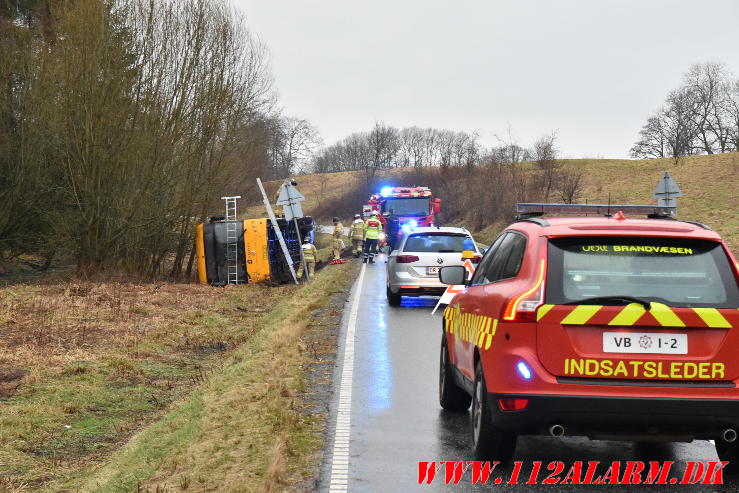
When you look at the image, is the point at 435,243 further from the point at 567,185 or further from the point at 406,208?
the point at 567,185

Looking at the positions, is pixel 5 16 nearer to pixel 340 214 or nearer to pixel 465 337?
pixel 465 337

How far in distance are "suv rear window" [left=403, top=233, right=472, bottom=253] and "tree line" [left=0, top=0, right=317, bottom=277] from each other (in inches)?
420

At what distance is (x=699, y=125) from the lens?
283ft

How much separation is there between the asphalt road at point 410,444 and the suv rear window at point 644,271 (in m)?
1.21

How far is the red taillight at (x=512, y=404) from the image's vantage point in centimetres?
557

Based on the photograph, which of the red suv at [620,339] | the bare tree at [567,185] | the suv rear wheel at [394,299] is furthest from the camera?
the bare tree at [567,185]

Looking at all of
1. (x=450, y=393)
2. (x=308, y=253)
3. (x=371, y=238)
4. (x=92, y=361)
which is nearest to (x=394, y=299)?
(x=92, y=361)

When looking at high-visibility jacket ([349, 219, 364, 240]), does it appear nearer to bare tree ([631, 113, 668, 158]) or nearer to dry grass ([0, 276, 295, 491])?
dry grass ([0, 276, 295, 491])

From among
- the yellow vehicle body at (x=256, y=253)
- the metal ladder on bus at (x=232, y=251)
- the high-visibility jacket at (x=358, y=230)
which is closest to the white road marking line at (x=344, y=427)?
the yellow vehicle body at (x=256, y=253)

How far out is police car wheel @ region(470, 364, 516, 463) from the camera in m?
5.98

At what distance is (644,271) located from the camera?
5.68 metres

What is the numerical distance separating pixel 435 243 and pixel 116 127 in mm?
11365

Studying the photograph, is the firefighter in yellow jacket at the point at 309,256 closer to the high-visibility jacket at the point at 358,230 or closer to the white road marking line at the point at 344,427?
the high-visibility jacket at the point at 358,230

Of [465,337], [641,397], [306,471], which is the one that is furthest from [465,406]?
[641,397]
